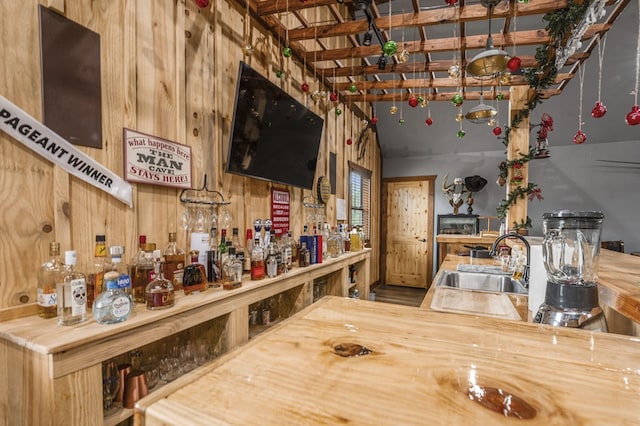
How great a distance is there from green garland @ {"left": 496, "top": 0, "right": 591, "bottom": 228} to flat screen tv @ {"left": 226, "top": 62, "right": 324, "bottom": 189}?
6.24ft

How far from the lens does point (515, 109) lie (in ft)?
12.8

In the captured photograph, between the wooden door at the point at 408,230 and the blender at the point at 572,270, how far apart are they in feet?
16.9

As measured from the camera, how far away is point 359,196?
4.92m

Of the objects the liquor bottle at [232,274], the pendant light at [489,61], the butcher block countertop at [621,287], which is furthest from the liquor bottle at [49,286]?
the pendant light at [489,61]

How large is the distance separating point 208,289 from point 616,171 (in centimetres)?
662

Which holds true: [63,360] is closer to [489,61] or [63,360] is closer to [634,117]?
[489,61]

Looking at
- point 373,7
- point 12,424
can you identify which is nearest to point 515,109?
point 373,7

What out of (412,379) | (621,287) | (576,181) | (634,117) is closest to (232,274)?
(412,379)

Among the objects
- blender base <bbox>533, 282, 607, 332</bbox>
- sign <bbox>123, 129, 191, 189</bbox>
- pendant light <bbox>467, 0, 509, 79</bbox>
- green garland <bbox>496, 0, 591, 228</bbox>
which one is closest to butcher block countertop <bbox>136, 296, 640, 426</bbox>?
blender base <bbox>533, 282, 607, 332</bbox>

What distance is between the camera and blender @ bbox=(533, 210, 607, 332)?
0.78m

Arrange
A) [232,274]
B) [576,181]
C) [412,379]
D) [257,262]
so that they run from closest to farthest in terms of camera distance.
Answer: [412,379] < [232,274] < [257,262] < [576,181]

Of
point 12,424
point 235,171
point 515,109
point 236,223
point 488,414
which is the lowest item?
point 12,424

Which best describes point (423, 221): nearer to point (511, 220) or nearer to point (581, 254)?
point (511, 220)

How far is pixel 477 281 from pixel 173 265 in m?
2.03
